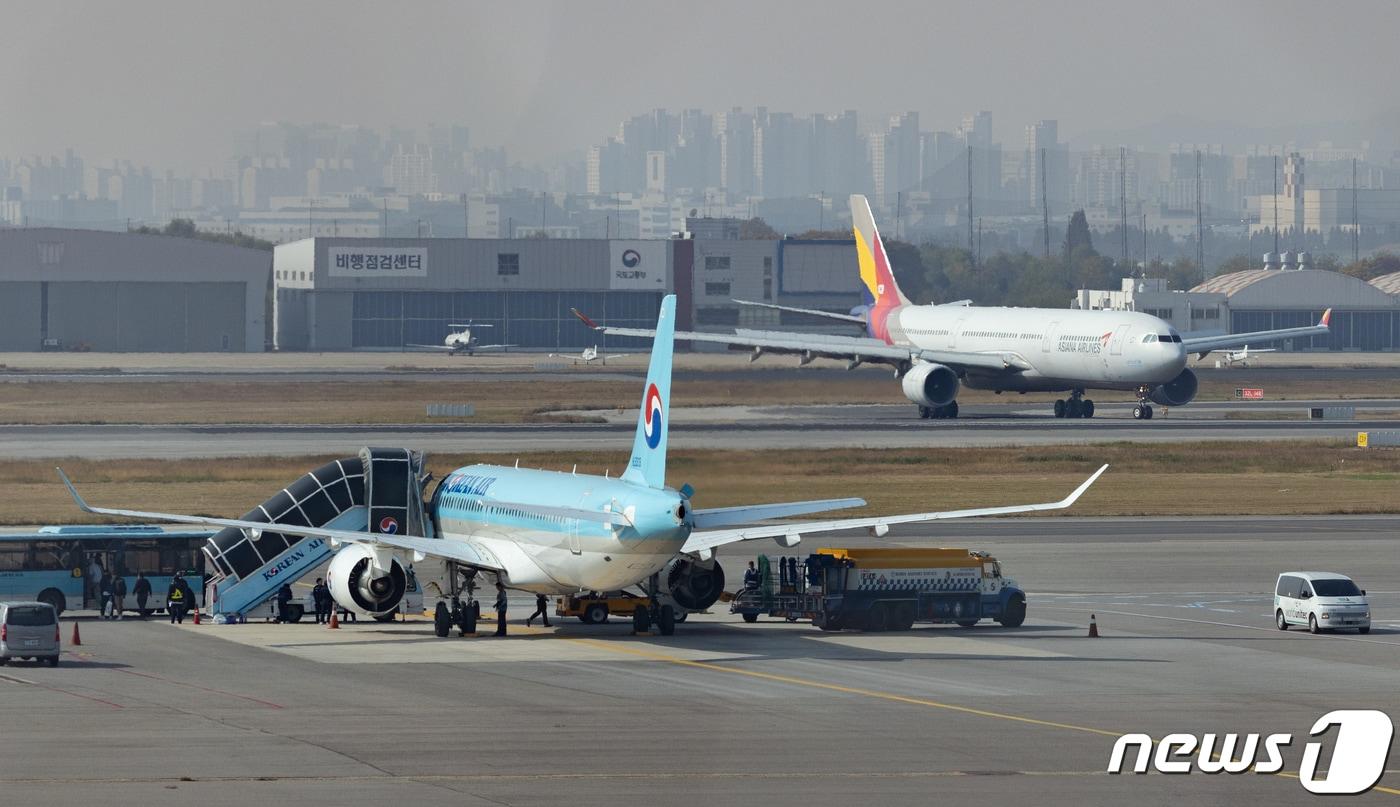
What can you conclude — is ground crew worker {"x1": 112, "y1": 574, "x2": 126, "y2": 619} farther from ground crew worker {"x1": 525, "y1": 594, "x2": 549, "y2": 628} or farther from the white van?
the white van

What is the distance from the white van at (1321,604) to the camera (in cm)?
5388

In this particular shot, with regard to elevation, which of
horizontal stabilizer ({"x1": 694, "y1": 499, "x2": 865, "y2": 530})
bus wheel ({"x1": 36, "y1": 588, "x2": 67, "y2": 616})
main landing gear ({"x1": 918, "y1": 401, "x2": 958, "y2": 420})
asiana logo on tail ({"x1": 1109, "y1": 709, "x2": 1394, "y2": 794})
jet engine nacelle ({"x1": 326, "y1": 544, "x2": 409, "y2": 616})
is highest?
main landing gear ({"x1": 918, "y1": 401, "x2": 958, "y2": 420})

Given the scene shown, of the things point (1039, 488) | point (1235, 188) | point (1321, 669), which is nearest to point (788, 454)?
point (1039, 488)

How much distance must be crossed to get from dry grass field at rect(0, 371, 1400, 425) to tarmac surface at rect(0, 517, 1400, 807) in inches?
1978

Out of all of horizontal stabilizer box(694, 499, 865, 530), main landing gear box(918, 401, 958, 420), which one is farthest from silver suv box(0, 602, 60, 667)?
main landing gear box(918, 401, 958, 420)

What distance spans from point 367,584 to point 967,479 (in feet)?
150

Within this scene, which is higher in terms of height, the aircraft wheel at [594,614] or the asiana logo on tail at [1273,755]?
the aircraft wheel at [594,614]

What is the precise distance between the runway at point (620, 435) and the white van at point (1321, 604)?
4006 cm

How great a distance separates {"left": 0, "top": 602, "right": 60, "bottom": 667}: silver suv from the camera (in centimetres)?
4634

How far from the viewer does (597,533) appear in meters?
48.6

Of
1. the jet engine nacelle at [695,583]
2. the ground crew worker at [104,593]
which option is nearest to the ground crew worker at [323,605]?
the ground crew worker at [104,593]

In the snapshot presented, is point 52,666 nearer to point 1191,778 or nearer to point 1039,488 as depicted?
point 1191,778

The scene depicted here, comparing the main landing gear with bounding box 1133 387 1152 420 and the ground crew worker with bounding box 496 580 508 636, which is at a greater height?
the main landing gear with bounding box 1133 387 1152 420

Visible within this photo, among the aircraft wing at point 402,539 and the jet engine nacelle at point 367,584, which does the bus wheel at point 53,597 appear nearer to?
the aircraft wing at point 402,539
